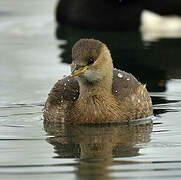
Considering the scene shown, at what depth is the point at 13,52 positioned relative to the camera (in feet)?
54.3

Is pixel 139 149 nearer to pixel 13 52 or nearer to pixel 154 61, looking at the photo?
pixel 154 61

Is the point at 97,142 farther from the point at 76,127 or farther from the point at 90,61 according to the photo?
the point at 90,61

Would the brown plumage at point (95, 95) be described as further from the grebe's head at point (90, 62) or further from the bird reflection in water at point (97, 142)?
the bird reflection in water at point (97, 142)

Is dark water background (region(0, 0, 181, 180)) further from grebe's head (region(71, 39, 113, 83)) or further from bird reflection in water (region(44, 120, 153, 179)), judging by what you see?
grebe's head (region(71, 39, 113, 83))

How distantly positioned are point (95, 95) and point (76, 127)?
465 mm

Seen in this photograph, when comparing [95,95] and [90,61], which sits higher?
[90,61]

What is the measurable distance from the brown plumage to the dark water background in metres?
0.21

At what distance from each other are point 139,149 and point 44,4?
12.7 metres

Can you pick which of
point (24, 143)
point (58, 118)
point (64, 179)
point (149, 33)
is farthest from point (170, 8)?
point (64, 179)

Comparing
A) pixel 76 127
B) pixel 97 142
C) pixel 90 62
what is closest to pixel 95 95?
pixel 76 127

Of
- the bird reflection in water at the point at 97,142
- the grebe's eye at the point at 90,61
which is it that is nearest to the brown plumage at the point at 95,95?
the grebe's eye at the point at 90,61

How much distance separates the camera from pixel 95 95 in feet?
36.8

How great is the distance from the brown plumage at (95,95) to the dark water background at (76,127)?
207mm

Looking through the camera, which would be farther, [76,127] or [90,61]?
[76,127]
